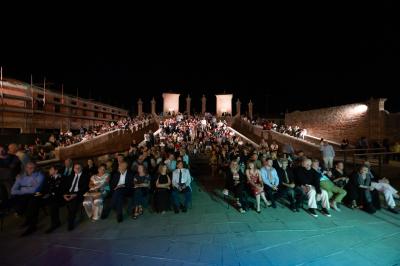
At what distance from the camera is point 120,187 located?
595 centimetres

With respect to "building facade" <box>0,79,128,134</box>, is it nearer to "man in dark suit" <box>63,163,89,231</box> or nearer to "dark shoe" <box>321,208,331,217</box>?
"man in dark suit" <box>63,163,89,231</box>

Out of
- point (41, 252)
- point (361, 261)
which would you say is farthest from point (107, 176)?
point (361, 261)

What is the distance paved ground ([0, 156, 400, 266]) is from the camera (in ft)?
13.0

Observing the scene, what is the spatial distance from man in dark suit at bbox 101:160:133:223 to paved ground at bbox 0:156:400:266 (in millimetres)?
339

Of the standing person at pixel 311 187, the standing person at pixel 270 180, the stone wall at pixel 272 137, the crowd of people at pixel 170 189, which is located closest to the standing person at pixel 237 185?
the crowd of people at pixel 170 189

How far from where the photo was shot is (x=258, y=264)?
150 inches

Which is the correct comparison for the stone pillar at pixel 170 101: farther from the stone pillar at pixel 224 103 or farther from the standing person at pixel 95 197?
the standing person at pixel 95 197

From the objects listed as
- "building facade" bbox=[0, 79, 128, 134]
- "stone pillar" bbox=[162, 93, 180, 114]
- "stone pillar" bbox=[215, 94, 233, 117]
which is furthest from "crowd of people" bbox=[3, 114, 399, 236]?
"stone pillar" bbox=[215, 94, 233, 117]

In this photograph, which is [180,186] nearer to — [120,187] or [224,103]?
[120,187]

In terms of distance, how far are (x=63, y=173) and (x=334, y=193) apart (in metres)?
7.36

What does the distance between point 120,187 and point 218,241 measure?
2.77m

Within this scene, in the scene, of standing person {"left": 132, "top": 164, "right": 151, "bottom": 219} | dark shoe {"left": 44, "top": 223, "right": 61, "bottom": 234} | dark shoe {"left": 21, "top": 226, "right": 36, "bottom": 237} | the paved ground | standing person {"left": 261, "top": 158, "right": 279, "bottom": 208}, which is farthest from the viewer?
standing person {"left": 261, "top": 158, "right": 279, "bottom": 208}

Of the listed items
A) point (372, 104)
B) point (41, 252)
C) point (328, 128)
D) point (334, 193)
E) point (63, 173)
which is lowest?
point (41, 252)

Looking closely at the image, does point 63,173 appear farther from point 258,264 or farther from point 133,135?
point 133,135
